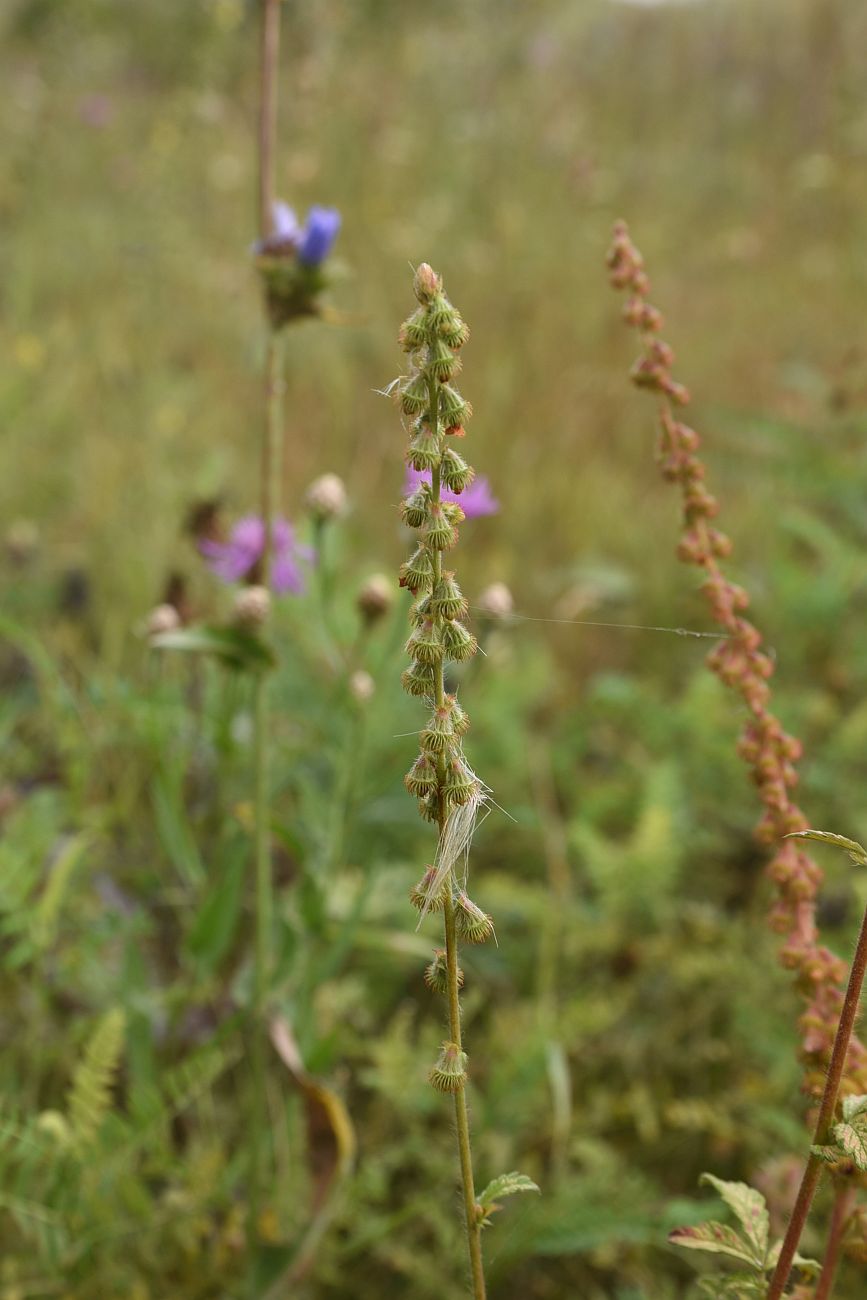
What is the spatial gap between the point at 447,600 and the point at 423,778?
9 centimetres

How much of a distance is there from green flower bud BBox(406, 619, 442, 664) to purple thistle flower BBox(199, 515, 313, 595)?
97cm

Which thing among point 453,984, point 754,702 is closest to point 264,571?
point 754,702

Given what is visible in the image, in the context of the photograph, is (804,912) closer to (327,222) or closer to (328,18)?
(327,222)

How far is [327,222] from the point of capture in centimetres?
119

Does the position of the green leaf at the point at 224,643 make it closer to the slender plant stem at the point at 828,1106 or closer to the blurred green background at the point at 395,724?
Answer: the blurred green background at the point at 395,724

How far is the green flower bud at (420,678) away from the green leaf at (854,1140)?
12.4 inches

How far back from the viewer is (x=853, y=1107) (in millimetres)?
594

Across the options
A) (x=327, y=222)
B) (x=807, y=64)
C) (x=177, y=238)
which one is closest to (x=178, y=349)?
Result: (x=177, y=238)

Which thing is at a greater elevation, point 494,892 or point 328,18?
point 328,18

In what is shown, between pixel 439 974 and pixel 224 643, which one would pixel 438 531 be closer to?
pixel 439 974

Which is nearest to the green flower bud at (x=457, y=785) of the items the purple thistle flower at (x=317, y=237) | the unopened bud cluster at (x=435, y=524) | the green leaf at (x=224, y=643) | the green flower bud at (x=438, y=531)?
the unopened bud cluster at (x=435, y=524)

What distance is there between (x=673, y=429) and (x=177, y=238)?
4039 mm

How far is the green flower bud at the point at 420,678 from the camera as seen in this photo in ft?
1.80

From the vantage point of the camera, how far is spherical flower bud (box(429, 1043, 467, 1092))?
1.88 ft
